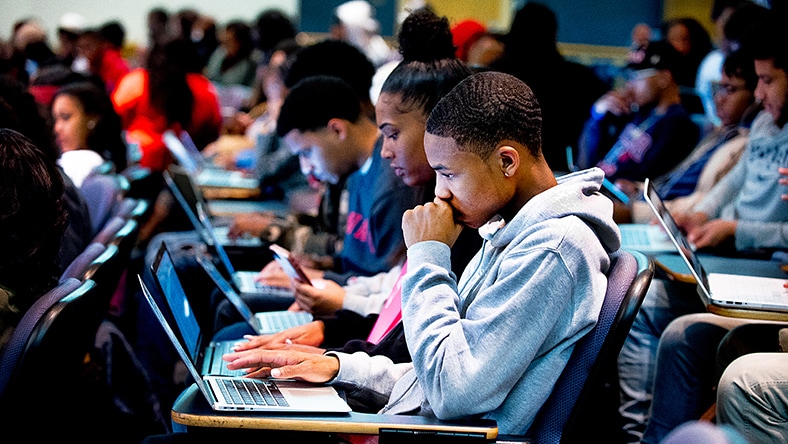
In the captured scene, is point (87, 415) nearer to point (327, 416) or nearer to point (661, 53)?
point (327, 416)

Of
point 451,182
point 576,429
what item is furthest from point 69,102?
point 576,429

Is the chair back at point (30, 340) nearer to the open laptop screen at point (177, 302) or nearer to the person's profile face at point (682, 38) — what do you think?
the open laptop screen at point (177, 302)

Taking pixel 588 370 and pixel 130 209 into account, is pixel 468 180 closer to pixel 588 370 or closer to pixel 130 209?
pixel 588 370

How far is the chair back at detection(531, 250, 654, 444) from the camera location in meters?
1.49

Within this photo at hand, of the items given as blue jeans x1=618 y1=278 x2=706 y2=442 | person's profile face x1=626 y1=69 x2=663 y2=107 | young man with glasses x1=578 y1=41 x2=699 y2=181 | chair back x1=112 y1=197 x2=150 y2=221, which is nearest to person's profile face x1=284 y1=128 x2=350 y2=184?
chair back x1=112 y1=197 x2=150 y2=221

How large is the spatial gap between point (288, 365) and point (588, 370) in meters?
0.58

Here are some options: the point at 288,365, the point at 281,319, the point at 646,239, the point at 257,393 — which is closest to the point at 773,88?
the point at 646,239

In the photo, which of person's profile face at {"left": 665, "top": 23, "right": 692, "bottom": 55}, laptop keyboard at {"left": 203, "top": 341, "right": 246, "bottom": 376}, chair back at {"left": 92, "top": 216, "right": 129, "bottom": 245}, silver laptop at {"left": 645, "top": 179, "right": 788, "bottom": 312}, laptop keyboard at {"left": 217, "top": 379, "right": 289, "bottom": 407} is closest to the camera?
laptop keyboard at {"left": 217, "top": 379, "right": 289, "bottom": 407}

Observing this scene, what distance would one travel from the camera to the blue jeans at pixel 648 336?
9.05 feet

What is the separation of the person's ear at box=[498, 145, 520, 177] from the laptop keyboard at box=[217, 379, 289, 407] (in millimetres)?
571

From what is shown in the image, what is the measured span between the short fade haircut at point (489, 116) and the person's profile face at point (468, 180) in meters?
0.02

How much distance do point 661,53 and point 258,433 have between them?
3541 millimetres

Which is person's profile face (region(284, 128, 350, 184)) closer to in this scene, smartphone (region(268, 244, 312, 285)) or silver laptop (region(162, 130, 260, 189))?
smartphone (region(268, 244, 312, 285))

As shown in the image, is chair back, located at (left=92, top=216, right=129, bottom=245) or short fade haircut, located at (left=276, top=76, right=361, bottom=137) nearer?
chair back, located at (left=92, top=216, right=129, bottom=245)
